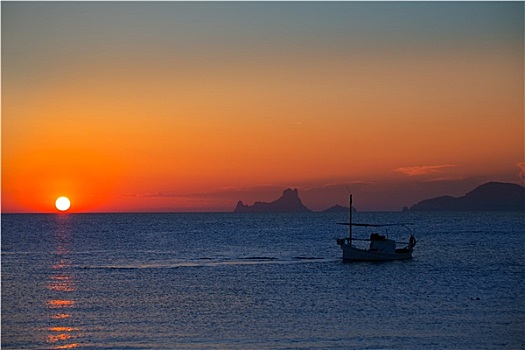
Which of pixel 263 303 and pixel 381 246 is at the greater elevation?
pixel 381 246

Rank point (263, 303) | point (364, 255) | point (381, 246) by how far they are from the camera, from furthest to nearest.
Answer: point (381, 246), point (364, 255), point (263, 303)

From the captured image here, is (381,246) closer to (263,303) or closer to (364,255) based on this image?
(364,255)

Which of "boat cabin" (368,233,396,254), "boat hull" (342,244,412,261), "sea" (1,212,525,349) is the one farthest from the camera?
"boat cabin" (368,233,396,254)

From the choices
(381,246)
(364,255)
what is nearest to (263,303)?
(364,255)

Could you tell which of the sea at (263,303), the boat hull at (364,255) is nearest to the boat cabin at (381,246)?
the boat hull at (364,255)

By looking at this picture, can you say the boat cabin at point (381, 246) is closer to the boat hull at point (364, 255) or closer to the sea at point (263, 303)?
the boat hull at point (364, 255)

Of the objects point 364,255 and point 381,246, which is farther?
point 381,246

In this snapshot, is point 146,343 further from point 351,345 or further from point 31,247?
point 31,247

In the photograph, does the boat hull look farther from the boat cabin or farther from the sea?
the sea

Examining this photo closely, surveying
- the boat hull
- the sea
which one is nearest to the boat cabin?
the boat hull

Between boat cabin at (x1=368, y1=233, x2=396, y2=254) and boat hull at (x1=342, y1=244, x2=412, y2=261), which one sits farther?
boat cabin at (x1=368, y1=233, x2=396, y2=254)

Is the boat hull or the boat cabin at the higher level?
the boat cabin

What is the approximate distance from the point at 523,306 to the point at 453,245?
6514cm

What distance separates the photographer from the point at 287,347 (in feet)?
109
